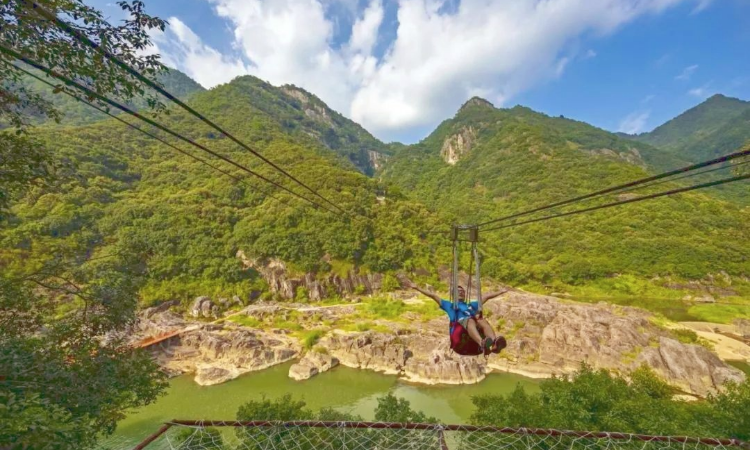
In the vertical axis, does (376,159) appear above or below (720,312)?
above

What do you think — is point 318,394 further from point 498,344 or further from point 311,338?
point 498,344

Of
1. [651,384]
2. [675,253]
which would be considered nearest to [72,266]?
[651,384]

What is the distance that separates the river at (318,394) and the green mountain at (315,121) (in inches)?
3786

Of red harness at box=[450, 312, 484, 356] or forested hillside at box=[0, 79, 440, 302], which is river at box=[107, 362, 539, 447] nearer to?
forested hillside at box=[0, 79, 440, 302]

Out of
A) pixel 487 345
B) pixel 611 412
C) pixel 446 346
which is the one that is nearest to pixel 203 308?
pixel 446 346

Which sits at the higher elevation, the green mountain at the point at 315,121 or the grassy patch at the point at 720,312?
the green mountain at the point at 315,121

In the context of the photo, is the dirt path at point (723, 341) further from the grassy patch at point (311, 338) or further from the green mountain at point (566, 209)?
the grassy patch at point (311, 338)

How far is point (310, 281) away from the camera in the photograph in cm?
4412

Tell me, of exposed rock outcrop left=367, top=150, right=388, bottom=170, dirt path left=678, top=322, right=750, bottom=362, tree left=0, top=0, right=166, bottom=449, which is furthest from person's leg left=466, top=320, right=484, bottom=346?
exposed rock outcrop left=367, top=150, right=388, bottom=170

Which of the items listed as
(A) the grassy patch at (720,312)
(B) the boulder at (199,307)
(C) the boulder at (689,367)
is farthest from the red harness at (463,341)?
(A) the grassy patch at (720,312)

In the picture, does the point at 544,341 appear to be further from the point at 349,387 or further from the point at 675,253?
the point at 675,253

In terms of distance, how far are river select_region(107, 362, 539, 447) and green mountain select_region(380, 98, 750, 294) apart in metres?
30.6

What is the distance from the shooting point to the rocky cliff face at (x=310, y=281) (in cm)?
4297

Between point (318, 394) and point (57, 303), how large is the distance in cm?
1963
